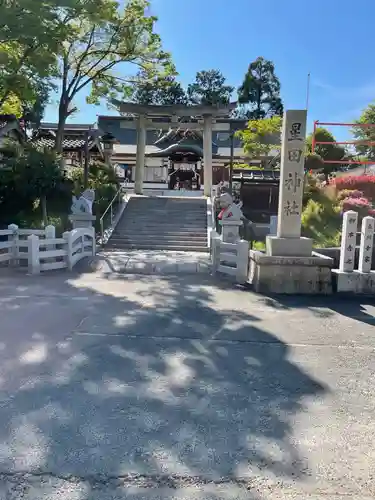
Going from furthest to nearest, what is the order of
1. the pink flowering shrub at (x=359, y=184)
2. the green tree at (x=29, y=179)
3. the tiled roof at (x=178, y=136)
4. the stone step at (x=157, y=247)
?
the tiled roof at (x=178, y=136)
the pink flowering shrub at (x=359, y=184)
the green tree at (x=29, y=179)
the stone step at (x=157, y=247)

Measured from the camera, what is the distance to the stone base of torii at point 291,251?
826 centimetres

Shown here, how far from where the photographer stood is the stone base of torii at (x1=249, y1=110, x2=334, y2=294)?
27.1 ft

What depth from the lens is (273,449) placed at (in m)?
3.01

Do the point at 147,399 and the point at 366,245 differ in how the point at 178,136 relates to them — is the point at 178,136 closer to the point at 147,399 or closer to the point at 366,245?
the point at 366,245

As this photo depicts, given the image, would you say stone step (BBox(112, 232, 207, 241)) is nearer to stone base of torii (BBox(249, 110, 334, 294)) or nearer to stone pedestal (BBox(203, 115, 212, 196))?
stone pedestal (BBox(203, 115, 212, 196))

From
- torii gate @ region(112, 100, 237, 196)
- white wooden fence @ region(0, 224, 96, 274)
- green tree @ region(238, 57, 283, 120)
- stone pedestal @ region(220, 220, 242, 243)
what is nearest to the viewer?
white wooden fence @ region(0, 224, 96, 274)

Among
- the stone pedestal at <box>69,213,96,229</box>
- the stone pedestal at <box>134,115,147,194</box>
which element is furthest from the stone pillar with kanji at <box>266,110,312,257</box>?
the stone pedestal at <box>134,115,147,194</box>

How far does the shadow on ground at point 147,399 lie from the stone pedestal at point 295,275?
2079mm

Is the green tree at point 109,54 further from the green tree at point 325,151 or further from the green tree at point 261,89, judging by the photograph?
the green tree at point 261,89

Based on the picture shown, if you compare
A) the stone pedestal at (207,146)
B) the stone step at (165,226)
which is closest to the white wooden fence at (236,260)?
the stone step at (165,226)

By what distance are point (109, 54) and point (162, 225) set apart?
9359 millimetres

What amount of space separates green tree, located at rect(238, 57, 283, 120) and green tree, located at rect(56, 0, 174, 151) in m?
28.0

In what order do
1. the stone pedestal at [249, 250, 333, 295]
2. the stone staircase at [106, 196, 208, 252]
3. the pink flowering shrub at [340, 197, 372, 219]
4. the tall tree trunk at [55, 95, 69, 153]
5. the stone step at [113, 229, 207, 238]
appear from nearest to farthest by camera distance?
1. the stone pedestal at [249, 250, 333, 295]
2. the stone staircase at [106, 196, 208, 252]
3. the stone step at [113, 229, 207, 238]
4. the pink flowering shrub at [340, 197, 372, 219]
5. the tall tree trunk at [55, 95, 69, 153]

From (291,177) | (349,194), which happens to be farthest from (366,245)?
(349,194)
